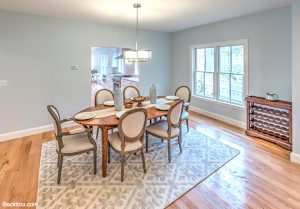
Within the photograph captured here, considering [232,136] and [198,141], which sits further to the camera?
[232,136]

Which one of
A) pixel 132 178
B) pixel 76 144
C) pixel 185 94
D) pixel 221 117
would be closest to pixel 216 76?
pixel 221 117

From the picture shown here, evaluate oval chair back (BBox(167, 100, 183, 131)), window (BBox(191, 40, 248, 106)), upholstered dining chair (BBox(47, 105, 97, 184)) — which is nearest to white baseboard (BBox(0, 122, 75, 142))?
upholstered dining chair (BBox(47, 105, 97, 184))

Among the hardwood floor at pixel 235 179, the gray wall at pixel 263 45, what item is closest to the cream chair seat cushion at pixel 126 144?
the hardwood floor at pixel 235 179

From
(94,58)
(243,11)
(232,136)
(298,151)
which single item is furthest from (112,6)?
(94,58)

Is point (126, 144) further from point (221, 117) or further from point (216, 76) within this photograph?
point (216, 76)

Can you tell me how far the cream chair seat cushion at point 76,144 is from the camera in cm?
258

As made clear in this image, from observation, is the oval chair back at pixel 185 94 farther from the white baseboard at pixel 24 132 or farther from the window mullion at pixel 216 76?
the white baseboard at pixel 24 132

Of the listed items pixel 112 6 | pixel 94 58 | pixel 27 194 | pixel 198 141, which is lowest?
pixel 27 194

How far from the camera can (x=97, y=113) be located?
3174 millimetres

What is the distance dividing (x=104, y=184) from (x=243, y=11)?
13.1ft

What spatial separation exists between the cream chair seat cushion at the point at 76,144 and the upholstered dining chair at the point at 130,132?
32 cm

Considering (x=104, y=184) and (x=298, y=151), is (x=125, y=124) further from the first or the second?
(x=298, y=151)

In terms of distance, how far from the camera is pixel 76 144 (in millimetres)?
2672

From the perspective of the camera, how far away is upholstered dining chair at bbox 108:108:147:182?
2.50 meters
